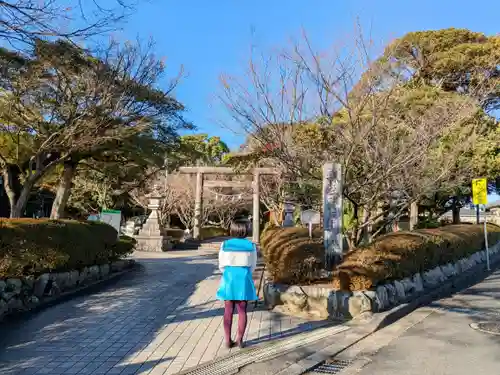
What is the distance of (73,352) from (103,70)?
794 centimetres

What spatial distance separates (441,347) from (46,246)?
20.1 ft

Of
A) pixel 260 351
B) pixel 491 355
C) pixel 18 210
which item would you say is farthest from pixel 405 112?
pixel 18 210

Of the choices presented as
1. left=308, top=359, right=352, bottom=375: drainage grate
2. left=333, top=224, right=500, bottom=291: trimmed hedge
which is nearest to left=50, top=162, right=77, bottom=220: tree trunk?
left=333, top=224, right=500, bottom=291: trimmed hedge

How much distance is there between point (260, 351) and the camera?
4.50m

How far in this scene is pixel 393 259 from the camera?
22.2ft

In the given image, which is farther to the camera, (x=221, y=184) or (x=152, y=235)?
(x=221, y=184)

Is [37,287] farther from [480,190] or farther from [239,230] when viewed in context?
[480,190]

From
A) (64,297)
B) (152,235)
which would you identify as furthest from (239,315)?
(152,235)

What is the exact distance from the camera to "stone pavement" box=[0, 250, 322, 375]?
Answer: 13.6ft

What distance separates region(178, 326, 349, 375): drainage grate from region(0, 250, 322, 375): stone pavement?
0.18 m

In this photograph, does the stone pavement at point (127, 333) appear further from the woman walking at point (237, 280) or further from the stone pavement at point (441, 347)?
the stone pavement at point (441, 347)

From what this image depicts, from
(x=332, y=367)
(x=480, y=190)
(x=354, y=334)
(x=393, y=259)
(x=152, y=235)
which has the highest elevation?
(x=480, y=190)

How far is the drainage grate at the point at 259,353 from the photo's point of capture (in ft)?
12.9

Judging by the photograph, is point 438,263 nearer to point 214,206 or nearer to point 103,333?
point 103,333
